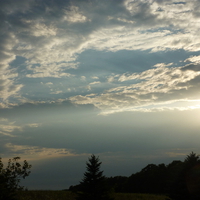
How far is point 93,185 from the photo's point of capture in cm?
2897

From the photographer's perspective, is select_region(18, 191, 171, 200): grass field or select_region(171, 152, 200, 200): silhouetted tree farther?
select_region(18, 191, 171, 200): grass field

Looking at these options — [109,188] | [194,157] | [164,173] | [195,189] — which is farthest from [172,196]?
[164,173]

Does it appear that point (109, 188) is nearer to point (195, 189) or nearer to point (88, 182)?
point (88, 182)

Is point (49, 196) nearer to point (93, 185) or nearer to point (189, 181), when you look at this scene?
point (93, 185)

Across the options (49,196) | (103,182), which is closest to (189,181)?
(103,182)

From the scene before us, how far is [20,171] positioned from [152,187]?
4739 centimetres

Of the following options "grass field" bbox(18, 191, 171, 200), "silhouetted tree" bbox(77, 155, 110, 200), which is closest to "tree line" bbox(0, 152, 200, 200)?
"silhouetted tree" bbox(77, 155, 110, 200)

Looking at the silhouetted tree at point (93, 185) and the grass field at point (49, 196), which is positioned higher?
the silhouetted tree at point (93, 185)

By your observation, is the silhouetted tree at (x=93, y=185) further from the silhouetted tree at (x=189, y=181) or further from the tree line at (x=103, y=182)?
the silhouetted tree at (x=189, y=181)

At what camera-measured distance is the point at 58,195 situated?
3825cm

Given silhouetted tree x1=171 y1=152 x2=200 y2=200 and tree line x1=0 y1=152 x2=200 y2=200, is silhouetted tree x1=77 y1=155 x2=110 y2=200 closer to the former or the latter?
tree line x1=0 y1=152 x2=200 y2=200

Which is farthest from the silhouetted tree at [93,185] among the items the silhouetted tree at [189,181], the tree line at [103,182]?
the silhouetted tree at [189,181]

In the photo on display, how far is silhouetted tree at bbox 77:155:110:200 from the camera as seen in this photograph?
28281mm

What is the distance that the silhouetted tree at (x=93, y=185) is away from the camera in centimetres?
2828
